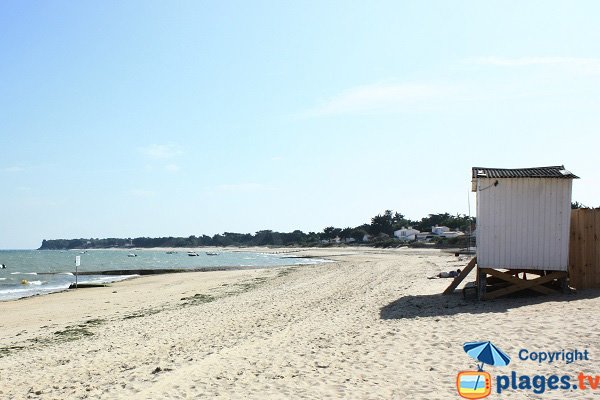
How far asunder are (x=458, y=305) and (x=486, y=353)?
533cm

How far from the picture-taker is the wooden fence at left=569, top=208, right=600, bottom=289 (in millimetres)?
13445

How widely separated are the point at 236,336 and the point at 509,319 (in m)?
5.95

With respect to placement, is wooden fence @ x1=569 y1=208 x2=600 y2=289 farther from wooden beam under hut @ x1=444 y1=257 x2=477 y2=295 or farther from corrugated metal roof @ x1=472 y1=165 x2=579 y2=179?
wooden beam under hut @ x1=444 y1=257 x2=477 y2=295

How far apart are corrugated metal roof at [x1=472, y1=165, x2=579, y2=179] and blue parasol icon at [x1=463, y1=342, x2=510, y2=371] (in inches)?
249

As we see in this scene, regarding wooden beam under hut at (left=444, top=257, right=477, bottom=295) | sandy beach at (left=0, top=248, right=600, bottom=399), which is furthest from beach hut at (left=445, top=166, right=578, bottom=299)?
wooden beam under hut at (left=444, top=257, right=477, bottom=295)

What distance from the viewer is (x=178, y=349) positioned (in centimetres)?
1057

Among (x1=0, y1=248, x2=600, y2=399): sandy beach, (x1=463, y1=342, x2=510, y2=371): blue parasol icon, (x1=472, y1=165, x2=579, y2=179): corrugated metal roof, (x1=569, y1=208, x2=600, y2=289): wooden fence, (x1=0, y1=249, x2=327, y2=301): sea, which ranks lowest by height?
(x1=0, y1=249, x2=327, y2=301): sea

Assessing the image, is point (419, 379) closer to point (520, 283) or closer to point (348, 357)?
point (348, 357)

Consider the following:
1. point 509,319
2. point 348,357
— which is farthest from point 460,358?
point 509,319

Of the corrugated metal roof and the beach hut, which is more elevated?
the corrugated metal roof

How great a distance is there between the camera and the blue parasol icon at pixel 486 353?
7.45 m

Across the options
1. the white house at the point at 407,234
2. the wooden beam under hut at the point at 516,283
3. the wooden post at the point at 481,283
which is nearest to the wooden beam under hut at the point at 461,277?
the wooden beam under hut at the point at 516,283

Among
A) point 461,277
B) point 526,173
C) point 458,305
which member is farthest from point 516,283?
point 526,173

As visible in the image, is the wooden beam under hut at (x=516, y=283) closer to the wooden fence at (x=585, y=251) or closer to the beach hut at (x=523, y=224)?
the beach hut at (x=523, y=224)
